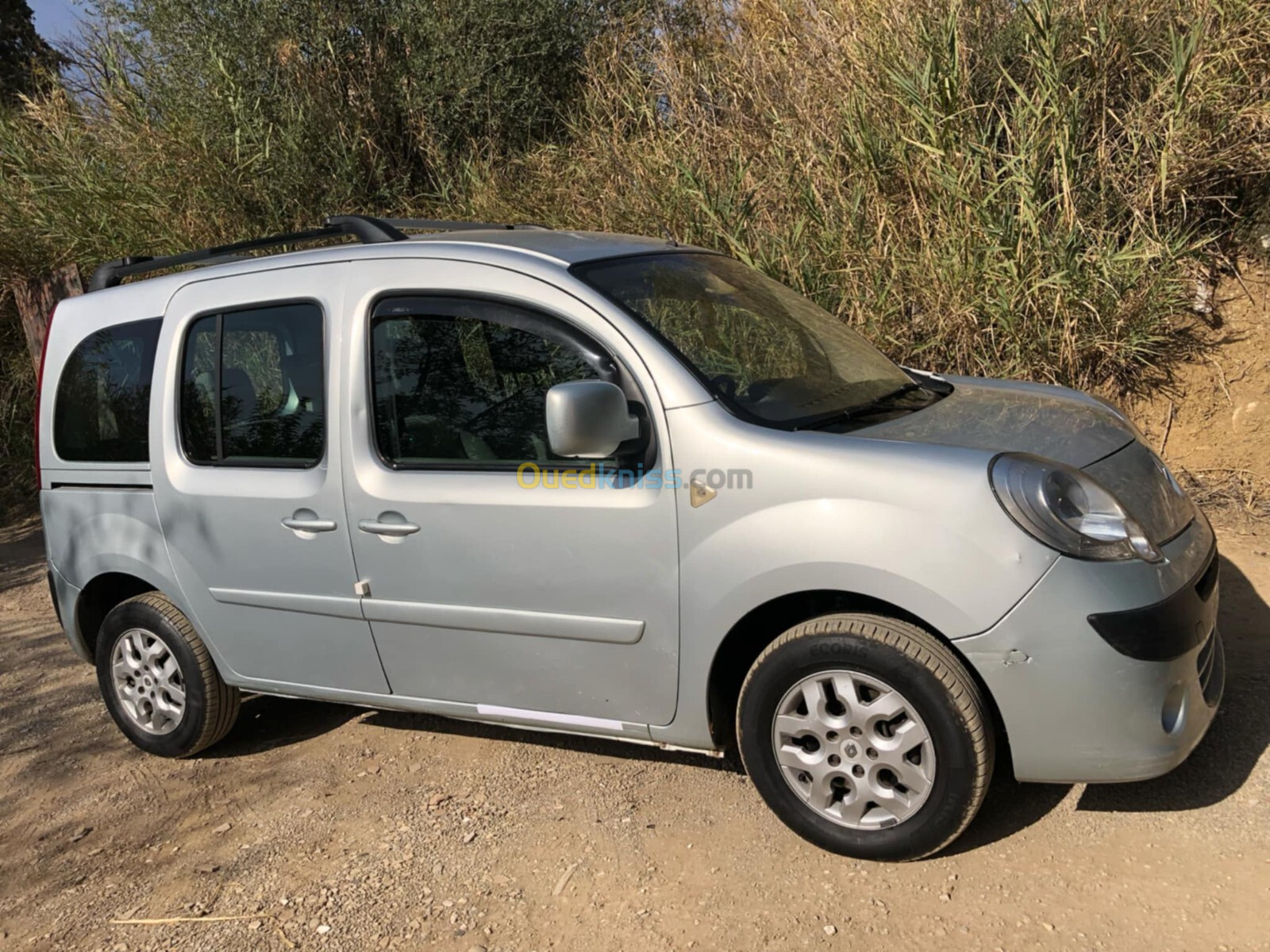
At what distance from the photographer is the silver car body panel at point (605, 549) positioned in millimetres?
2598

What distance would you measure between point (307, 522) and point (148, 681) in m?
1.32

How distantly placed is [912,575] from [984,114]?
460cm

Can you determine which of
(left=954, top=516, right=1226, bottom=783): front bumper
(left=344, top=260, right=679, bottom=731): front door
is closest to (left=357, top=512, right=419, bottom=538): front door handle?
(left=344, top=260, right=679, bottom=731): front door

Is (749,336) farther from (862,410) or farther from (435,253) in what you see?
(435,253)

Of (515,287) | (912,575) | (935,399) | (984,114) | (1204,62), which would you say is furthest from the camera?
(984,114)

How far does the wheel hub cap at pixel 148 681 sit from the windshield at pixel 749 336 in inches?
96.7

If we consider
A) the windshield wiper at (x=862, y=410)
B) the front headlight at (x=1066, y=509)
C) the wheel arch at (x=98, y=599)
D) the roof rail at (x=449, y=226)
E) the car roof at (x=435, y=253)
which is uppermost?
the roof rail at (x=449, y=226)

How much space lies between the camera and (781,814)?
300 cm

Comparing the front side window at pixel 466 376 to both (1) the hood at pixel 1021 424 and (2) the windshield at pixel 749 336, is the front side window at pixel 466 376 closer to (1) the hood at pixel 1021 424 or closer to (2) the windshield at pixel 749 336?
(2) the windshield at pixel 749 336

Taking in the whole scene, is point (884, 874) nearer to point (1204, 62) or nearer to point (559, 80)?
point (1204, 62)

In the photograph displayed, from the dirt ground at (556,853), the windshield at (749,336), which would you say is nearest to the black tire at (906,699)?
the dirt ground at (556,853)

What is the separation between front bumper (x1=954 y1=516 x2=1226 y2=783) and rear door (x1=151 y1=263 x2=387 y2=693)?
213 centimetres

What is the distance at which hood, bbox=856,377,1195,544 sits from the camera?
9.34 feet

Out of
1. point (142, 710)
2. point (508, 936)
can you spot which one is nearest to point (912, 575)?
point (508, 936)
